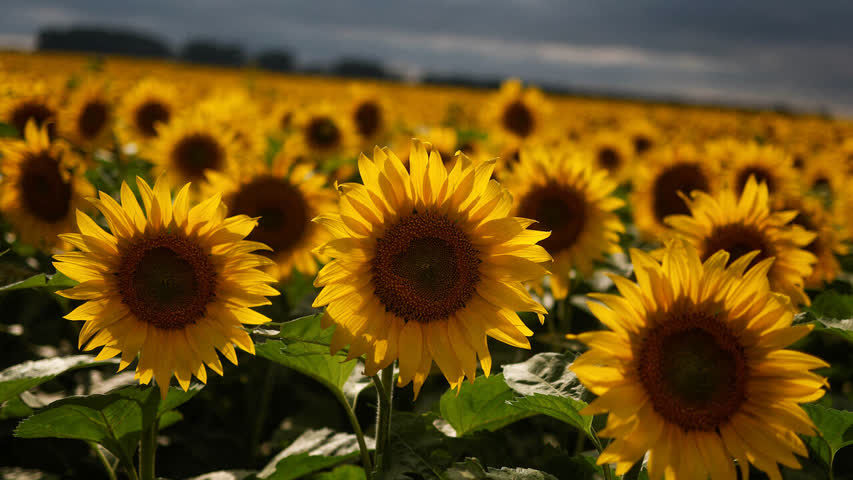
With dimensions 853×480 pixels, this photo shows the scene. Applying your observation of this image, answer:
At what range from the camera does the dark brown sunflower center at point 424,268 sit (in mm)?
2254

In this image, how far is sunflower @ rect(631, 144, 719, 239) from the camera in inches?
211

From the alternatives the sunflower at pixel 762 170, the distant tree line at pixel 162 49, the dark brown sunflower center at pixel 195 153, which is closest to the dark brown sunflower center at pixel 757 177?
the sunflower at pixel 762 170

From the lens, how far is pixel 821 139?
16.6 metres

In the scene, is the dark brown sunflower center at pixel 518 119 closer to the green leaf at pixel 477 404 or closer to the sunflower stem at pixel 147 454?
the green leaf at pixel 477 404

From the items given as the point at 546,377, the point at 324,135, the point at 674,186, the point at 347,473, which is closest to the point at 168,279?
the point at 347,473

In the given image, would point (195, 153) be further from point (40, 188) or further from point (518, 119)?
point (518, 119)

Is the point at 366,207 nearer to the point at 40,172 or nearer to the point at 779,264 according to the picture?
the point at 779,264

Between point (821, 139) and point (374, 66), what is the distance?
128 meters

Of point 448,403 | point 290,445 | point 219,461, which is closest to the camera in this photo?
point 448,403

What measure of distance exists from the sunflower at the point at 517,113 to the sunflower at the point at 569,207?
3.85m

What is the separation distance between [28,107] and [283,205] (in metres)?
2.27

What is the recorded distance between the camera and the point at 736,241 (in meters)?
3.15

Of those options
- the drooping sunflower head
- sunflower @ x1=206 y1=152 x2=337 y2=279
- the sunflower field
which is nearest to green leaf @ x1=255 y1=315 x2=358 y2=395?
the sunflower field

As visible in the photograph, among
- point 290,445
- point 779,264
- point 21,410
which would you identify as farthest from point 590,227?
point 21,410
